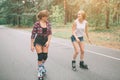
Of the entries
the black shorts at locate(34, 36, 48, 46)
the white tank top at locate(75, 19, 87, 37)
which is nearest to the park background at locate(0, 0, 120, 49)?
the white tank top at locate(75, 19, 87, 37)

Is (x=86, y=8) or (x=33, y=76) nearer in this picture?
(x=33, y=76)

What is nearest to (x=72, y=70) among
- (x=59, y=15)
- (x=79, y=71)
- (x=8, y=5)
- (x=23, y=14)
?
(x=79, y=71)

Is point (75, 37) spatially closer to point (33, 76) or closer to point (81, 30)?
point (81, 30)

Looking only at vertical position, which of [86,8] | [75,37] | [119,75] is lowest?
[119,75]

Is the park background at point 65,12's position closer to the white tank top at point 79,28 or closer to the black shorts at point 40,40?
the white tank top at point 79,28

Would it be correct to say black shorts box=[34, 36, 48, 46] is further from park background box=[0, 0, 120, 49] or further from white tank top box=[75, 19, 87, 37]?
park background box=[0, 0, 120, 49]

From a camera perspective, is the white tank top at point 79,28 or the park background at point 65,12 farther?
the park background at point 65,12

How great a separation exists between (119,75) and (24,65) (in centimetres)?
349

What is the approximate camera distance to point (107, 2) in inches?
1102

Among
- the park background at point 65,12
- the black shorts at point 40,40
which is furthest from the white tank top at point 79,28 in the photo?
the park background at point 65,12

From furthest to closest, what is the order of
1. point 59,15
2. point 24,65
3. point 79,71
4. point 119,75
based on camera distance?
point 59,15 < point 24,65 < point 79,71 < point 119,75

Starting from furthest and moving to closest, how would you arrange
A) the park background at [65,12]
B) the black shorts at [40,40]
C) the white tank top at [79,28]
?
the park background at [65,12], the white tank top at [79,28], the black shorts at [40,40]

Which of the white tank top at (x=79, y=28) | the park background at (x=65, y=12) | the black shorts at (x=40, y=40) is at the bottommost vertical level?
the black shorts at (x=40, y=40)

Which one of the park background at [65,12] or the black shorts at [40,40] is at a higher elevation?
the park background at [65,12]
